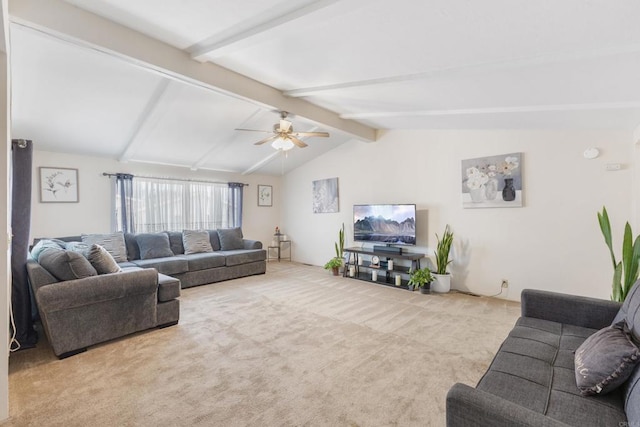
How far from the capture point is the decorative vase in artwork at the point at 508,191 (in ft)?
13.5

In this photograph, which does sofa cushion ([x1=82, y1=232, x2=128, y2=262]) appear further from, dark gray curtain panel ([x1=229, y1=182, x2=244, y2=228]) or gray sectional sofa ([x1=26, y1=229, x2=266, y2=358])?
dark gray curtain panel ([x1=229, y1=182, x2=244, y2=228])

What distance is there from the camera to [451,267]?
4758 millimetres

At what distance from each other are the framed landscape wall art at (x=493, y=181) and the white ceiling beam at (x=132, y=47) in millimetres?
2861

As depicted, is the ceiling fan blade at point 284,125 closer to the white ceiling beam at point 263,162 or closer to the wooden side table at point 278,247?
the white ceiling beam at point 263,162

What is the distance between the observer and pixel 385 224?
209 inches

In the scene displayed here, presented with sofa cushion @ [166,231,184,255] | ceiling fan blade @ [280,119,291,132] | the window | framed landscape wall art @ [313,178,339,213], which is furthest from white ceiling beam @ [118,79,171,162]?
framed landscape wall art @ [313,178,339,213]

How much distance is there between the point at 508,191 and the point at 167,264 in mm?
5091

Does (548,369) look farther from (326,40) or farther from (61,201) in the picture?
(61,201)

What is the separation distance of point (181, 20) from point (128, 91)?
5.10 ft

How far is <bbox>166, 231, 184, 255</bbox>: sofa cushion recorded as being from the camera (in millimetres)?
5520

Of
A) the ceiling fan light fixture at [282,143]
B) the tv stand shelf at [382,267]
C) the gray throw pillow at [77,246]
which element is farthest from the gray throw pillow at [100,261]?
the tv stand shelf at [382,267]

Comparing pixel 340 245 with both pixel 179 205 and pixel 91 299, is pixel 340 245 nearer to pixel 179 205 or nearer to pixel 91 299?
pixel 179 205

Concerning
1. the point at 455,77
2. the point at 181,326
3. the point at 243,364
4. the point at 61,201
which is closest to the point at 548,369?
the point at 243,364

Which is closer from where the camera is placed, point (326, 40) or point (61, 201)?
point (326, 40)
